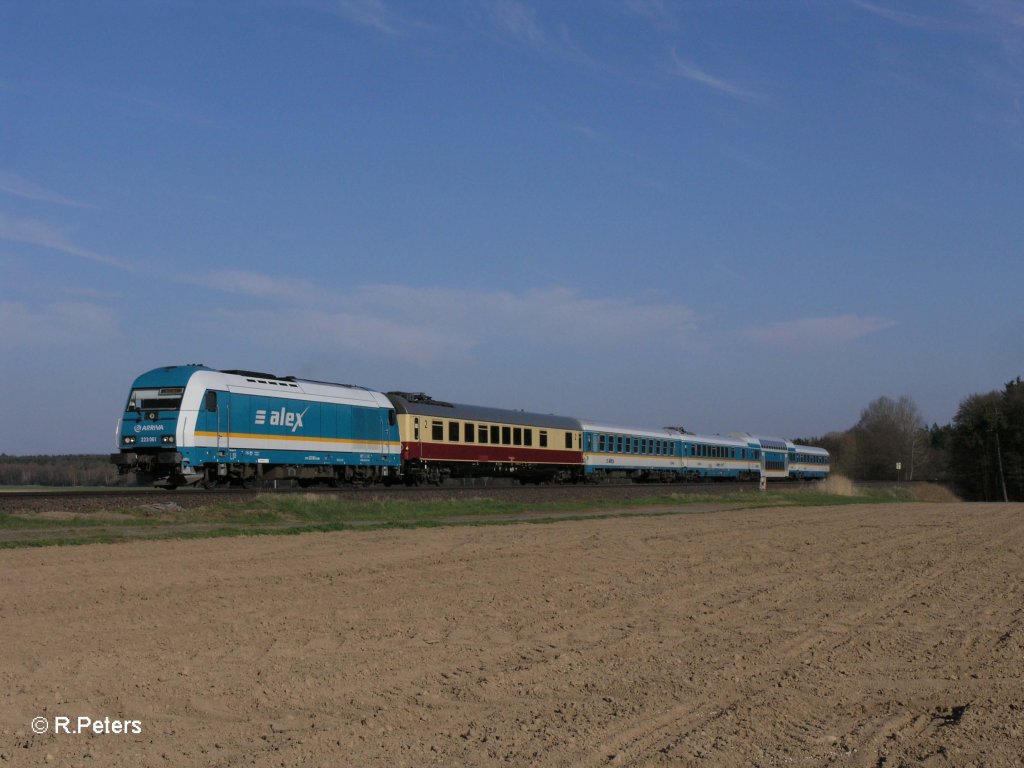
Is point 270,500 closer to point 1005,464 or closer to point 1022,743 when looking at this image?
point 1022,743

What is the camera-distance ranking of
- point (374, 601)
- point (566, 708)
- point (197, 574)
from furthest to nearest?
point (197, 574) < point (374, 601) < point (566, 708)

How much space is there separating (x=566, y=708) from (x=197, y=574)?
8.27 metres

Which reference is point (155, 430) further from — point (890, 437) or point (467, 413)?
point (890, 437)

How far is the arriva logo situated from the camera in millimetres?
31984

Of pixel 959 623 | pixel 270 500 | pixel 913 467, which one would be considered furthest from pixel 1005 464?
pixel 959 623

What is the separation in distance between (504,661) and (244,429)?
23838 mm

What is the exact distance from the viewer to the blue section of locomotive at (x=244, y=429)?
2916 centimetres

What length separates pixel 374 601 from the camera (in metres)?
12.0

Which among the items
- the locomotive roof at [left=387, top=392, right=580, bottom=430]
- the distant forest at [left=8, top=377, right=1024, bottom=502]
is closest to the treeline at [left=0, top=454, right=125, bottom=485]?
the distant forest at [left=8, top=377, right=1024, bottom=502]

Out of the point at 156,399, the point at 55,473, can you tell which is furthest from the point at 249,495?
the point at 55,473

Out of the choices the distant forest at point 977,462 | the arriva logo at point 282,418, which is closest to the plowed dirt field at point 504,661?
the arriva logo at point 282,418

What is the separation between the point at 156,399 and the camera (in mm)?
29516

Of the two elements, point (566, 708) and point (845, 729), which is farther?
point (566, 708)

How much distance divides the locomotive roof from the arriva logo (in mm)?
6718
